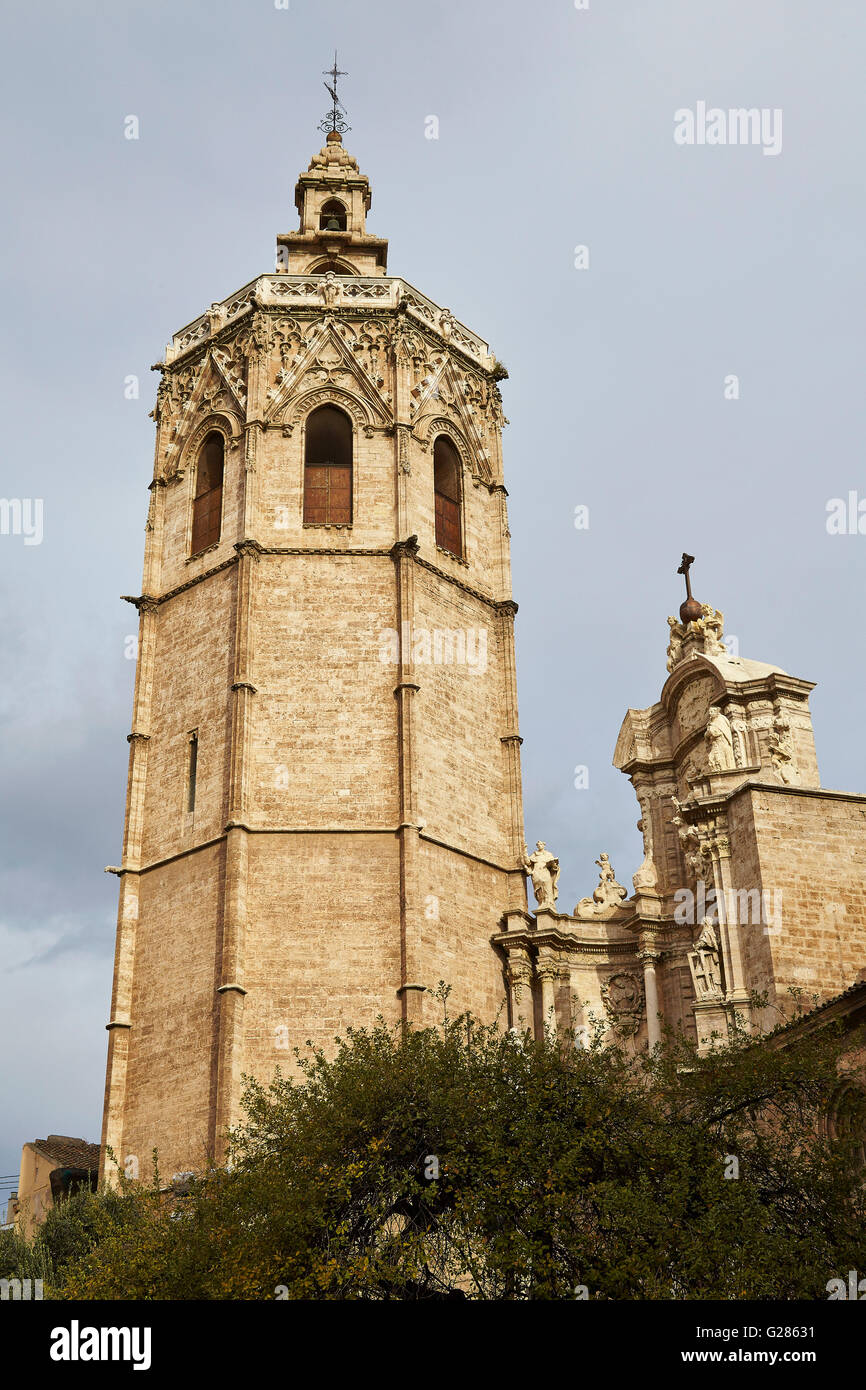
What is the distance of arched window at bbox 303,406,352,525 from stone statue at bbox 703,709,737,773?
26.2ft

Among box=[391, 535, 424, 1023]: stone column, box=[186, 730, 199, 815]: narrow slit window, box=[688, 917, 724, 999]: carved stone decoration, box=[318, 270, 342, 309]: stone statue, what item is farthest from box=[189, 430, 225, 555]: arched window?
box=[688, 917, 724, 999]: carved stone decoration

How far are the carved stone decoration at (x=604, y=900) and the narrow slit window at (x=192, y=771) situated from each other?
7.22 m

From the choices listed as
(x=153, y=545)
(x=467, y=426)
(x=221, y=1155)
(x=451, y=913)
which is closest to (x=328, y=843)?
(x=451, y=913)

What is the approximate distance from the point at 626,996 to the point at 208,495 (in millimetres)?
12616

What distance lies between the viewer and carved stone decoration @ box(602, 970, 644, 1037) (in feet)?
89.4

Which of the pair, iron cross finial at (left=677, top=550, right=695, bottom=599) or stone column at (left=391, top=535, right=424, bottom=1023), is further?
iron cross finial at (left=677, top=550, right=695, bottom=599)

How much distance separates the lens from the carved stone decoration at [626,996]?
27.2m

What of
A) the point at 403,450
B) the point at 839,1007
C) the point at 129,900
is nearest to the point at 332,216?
the point at 403,450

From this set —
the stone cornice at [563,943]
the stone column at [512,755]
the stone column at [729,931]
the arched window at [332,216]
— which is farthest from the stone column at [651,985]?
the arched window at [332,216]

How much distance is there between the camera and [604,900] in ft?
94.4

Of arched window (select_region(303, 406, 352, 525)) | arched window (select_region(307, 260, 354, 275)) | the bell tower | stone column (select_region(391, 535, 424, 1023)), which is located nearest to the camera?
stone column (select_region(391, 535, 424, 1023))

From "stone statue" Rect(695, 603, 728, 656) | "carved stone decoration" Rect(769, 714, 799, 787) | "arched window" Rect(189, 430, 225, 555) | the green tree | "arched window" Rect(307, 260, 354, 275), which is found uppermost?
"arched window" Rect(307, 260, 354, 275)

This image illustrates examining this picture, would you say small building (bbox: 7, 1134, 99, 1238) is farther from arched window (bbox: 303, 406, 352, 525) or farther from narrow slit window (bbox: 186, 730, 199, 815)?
arched window (bbox: 303, 406, 352, 525)

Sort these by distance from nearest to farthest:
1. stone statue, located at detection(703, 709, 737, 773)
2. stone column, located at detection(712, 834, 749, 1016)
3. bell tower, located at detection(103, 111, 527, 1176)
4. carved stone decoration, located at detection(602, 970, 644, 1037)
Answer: stone column, located at detection(712, 834, 749, 1016) < bell tower, located at detection(103, 111, 527, 1176) < stone statue, located at detection(703, 709, 737, 773) < carved stone decoration, located at detection(602, 970, 644, 1037)
